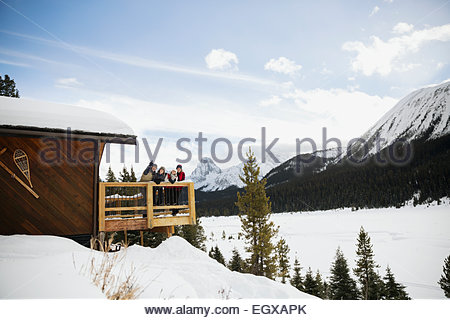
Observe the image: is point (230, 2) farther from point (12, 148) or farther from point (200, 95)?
point (12, 148)

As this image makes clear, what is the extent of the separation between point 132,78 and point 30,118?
2.60m

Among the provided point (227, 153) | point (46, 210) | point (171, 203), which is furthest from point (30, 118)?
point (227, 153)

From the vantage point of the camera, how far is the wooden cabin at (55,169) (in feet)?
18.3

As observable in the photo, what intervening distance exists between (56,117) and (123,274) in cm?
398

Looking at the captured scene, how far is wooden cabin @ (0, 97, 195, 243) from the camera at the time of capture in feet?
18.3

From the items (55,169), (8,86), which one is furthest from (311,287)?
(8,86)

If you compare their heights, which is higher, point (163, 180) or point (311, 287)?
point (163, 180)

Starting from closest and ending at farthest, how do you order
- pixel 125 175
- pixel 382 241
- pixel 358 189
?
Result: pixel 125 175
pixel 382 241
pixel 358 189

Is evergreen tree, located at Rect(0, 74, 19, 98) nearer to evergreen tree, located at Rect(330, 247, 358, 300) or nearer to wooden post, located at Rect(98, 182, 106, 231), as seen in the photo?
wooden post, located at Rect(98, 182, 106, 231)

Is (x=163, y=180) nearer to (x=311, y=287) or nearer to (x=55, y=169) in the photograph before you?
(x=55, y=169)

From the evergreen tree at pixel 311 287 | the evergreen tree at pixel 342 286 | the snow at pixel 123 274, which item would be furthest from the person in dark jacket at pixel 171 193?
the evergreen tree at pixel 342 286

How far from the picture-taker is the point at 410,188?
57188 mm

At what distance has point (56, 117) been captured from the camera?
5699mm

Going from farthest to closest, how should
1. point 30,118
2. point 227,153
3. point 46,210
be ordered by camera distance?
point 227,153 < point 46,210 < point 30,118
